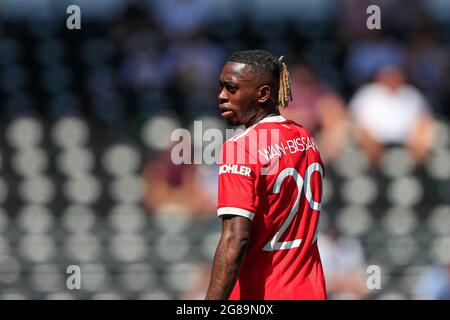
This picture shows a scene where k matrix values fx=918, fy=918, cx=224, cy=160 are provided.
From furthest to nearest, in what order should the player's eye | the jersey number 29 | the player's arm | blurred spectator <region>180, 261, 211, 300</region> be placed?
blurred spectator <region>180, 261, 211, 300</region>
the player's eye
the jersey number 29
the player's arm

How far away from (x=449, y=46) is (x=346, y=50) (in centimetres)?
101

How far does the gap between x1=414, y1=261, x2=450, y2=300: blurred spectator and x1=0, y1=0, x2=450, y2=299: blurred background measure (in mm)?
14

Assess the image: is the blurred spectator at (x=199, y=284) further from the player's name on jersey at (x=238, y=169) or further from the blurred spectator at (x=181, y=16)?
the player's name on jersey at (x=238, y=169)

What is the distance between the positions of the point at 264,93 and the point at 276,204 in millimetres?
511

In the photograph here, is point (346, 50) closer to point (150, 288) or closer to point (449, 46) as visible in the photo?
point (449, 46)

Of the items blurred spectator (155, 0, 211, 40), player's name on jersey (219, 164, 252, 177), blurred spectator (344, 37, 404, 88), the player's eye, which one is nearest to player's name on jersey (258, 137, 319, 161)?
player's name on jersey (219, 164, 252, 177)

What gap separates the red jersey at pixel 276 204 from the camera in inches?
154

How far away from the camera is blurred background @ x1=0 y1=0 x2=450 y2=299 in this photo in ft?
25.3

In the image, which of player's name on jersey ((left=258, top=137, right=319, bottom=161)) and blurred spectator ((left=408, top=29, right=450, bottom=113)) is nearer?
player's name on jersey ((left=258, top=137, right=319, bottom=161))

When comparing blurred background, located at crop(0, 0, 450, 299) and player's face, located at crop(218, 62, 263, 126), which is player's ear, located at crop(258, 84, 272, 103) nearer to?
player's face, located at crop(218, 62, 263, 126)

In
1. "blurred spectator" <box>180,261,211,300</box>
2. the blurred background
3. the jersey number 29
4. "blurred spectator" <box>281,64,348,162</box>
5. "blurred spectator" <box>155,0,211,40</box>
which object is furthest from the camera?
"blurred spectator" <box>155,0,211,40</box>

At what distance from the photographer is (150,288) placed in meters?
7.65

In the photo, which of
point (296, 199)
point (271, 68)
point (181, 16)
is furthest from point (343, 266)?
point (271, 68)
